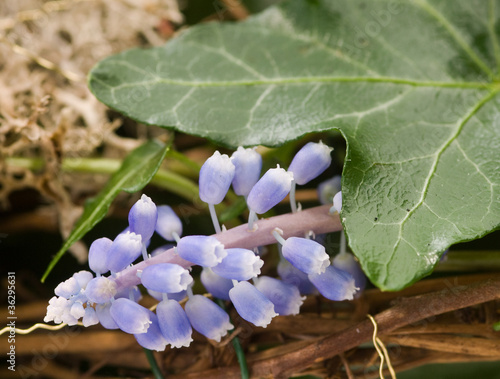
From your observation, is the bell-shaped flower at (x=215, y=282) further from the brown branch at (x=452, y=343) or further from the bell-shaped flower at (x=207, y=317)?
the brown branch at (x=452, y=343)

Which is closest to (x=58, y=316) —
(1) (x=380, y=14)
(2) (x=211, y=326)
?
(2) (x=211, y=326)

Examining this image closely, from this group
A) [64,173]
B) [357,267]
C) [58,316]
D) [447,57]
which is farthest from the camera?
[64,173]

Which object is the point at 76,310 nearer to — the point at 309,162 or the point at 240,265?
the point at 240,265

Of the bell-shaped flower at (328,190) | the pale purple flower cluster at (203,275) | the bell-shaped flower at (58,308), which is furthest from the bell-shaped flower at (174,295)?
the bell-shaped flower at (328,190)

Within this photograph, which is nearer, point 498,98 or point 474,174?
point 474,174

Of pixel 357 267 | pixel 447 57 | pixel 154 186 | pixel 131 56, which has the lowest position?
pixel 154 186

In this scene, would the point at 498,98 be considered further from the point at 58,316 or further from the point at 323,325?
the point at 58,316

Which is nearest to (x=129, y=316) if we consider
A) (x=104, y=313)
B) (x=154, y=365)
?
(x=104, y=313)
